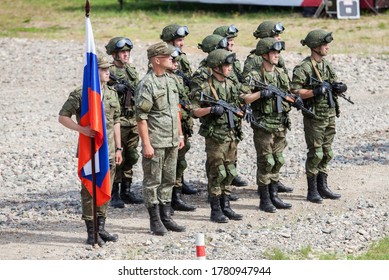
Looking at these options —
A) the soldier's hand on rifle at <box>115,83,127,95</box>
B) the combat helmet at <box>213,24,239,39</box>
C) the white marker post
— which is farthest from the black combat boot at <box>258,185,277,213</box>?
the white marker post

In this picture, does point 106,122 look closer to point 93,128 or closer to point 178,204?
point 93,128

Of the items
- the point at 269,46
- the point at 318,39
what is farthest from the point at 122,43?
the point at 318,39

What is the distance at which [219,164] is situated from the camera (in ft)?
46.3

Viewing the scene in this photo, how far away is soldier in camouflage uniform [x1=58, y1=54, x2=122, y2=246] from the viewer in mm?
12945

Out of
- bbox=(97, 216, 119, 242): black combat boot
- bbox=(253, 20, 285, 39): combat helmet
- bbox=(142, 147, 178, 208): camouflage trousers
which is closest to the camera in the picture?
bbox=(97, 216, 119, 242): black combat boot

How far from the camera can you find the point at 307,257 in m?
12.5

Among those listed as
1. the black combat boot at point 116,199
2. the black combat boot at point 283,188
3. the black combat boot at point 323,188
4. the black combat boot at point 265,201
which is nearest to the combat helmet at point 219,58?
the black combat boot at point 265,201

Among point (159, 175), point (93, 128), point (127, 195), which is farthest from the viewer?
point (127, 195)

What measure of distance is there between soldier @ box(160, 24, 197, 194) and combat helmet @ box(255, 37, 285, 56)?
1021 mm

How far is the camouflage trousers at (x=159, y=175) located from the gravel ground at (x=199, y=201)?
0.44m

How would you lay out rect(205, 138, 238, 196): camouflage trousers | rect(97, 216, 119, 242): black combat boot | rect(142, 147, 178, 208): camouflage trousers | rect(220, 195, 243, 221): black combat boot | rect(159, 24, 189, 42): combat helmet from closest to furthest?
rect(97, 216, 119, 242): black combat boot → rect(142, 147, 178, 208): camouflage trousers → rect(205, 138, 238, 196): camouflage trousers → rect(220, 195, 243, 221): black combat boot → rect(159, 24, 189, 42): combat helmet

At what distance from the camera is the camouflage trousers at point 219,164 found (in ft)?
46.3

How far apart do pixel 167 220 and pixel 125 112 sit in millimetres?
1802

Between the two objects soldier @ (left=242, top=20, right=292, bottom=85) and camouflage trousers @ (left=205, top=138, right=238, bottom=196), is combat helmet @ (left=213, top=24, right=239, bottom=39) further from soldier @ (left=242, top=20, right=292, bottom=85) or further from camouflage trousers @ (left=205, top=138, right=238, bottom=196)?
camouflage trousers @ (left=205, top=138, right=238, bottom=196)
